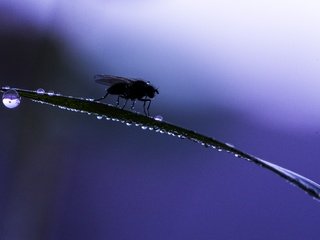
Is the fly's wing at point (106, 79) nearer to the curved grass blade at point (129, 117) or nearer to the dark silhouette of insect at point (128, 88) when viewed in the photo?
the dark silhouette of insect at point (128, 88)

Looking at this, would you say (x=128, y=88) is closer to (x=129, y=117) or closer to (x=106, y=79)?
(x=106, y=79)

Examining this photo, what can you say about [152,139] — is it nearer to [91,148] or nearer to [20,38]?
[91,148]

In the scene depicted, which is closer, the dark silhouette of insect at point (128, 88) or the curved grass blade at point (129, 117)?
the curved grass blade at point (129, 117)

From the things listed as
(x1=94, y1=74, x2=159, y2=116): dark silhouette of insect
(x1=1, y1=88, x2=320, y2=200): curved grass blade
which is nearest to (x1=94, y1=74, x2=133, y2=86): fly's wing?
(x1=94, y1=74, x2=159, y2=116): dark silhouette of insect

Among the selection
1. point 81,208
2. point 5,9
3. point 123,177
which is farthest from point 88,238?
point 5,9

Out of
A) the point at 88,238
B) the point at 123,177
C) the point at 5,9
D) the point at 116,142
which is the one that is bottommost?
the point at 88,238

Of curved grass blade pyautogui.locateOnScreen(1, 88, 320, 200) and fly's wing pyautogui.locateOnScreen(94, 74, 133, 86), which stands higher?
fly's wing pyautogui.locateOnScreen(94, 74, 133, 86)

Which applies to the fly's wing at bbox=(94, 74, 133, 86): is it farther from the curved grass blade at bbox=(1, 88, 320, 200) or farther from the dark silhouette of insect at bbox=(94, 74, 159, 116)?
the curved grass blade at bbox=(1, 88, 320, 200)

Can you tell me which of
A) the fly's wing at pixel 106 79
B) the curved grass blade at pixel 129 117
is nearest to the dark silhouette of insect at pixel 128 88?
the fly's wing at pixel 106 79
